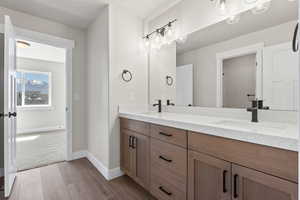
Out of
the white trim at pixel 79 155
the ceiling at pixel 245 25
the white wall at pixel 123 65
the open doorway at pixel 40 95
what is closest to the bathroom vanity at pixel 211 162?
the white wall at pixel 123 65

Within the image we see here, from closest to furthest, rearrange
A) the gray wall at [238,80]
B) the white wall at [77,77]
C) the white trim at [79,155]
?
the gray wall at [238,80] < the white wall at [77,77] < the white trim at [79,155]

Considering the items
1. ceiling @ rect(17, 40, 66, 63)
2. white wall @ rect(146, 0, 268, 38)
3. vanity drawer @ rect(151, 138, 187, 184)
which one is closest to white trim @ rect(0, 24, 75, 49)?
ceiling @ rect(17, 40, 66, 63)

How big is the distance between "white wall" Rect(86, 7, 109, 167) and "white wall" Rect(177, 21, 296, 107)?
3.64 feet

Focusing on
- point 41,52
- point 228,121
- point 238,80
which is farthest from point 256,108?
point 41,52

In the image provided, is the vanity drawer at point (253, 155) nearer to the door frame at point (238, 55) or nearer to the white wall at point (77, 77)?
the door frame at point (238, 55)

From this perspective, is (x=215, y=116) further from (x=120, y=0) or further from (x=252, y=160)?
(x=120, y=0)

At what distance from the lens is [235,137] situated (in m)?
0.92

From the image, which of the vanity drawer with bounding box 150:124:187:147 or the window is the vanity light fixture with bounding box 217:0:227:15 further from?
the window

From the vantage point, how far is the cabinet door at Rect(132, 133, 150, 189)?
165 centimetres

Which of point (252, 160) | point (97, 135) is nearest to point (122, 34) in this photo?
point (97, 135)

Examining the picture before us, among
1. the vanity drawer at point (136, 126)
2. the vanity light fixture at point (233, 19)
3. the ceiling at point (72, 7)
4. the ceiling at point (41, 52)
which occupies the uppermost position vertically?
the ceiling at point (72, 7)

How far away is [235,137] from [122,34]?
199cm

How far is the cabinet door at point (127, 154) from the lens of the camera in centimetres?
191

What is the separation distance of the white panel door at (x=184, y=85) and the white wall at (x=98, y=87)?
999 mm
